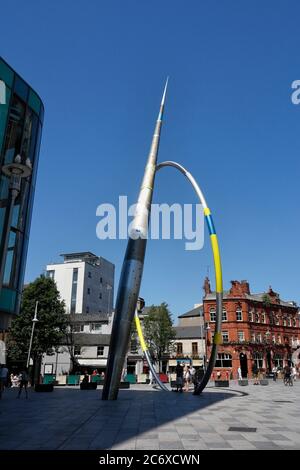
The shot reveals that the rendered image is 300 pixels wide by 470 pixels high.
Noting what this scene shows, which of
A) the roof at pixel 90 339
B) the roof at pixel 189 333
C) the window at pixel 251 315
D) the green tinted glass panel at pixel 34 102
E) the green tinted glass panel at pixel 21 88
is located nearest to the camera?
the green tinted glass panel at pixel 21 88

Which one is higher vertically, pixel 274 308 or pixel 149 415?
pixel 274 308

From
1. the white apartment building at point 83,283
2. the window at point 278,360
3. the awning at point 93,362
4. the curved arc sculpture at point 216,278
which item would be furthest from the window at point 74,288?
the curved arc sculpture at point 216,278

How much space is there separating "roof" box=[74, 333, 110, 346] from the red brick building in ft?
58.0

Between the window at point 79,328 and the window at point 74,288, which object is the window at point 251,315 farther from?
the window at point 74,288

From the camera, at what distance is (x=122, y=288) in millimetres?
19484

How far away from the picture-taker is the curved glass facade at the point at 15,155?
23484 millimetres

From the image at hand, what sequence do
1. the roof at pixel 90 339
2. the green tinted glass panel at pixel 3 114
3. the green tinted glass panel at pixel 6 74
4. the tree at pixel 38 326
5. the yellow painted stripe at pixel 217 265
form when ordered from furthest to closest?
the roof at pixel 90 339 → the tree at pixel 38 326 → the green tinted glass panel at pixel 6 74 → the green tinted glass panel at pixel 3 114 → the yellow painted stripe at pixel 217 265

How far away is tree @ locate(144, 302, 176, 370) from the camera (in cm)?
6586

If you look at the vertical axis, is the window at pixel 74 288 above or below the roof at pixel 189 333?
above

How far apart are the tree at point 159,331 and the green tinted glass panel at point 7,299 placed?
146 ft
